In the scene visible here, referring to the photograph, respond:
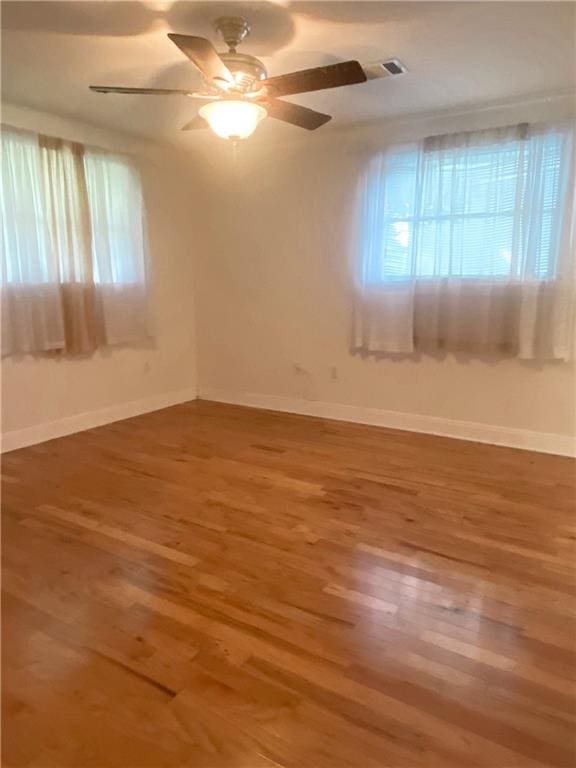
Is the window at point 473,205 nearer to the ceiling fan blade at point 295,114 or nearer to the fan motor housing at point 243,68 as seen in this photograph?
the ceiling fan blade at point 295,114

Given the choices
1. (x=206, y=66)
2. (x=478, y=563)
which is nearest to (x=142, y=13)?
(x=206, y=66)

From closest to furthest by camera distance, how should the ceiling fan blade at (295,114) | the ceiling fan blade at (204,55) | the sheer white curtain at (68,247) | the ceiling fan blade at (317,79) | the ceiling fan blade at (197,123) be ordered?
the ceiling fan blade at (204,55)
the ceiling fan blade at (317,79)
the ceiling fan blade at (295,114)
the ceiling fan blade at (197,123)
the sheer white curtain at (68,247)

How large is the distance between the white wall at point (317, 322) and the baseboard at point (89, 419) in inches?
16.4

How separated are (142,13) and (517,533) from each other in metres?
2.99

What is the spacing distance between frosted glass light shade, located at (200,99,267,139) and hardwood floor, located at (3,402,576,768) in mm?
1944

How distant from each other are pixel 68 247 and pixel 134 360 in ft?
3.79

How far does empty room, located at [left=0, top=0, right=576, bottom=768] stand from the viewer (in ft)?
5.33

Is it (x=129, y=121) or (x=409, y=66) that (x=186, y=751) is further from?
(x=129, y=121)

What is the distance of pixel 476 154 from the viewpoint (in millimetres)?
3705

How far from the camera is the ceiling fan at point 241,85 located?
224 centimetres

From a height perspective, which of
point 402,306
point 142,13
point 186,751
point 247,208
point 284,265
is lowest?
point 186,751

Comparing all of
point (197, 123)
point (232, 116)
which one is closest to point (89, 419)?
point (197, 123)

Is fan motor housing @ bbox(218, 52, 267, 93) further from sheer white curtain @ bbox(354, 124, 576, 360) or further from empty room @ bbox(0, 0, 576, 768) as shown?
sheer white curtain @ bbox(354, 124, 576, 360)

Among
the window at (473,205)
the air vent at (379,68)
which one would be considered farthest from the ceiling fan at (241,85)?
the window at (473,205)
